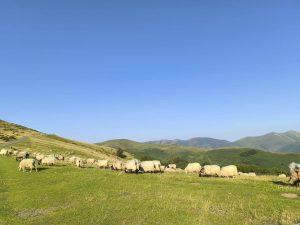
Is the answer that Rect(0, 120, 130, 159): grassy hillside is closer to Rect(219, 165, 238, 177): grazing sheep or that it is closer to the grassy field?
Rect(219, 165, 238, 177): grazing sheep

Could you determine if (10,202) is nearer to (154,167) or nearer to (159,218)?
(159,218)

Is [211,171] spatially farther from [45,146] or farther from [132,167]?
[45,146]

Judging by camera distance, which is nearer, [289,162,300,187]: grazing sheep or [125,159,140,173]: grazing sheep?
[289,162,300,187]: grazing sheep

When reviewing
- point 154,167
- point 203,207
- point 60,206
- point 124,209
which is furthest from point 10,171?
point 203,207

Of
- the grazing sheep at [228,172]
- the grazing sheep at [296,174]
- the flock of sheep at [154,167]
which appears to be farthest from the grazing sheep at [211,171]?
the grazing sheep at [296,174]

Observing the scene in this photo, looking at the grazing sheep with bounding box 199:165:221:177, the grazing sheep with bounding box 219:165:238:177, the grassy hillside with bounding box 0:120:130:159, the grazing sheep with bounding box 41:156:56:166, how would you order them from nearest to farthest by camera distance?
1. the grazing sheep with bounding box 219:165:238:177
2. the grazing sheep with bounding box 199:165:221:177
3. the grazing sheep with bounding box 41:156:56:166
4. the grassy hillside with bounding box 0:120:130:159

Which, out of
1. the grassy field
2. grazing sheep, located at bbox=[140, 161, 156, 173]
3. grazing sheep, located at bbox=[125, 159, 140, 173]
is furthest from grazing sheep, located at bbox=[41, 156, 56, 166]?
the grassy field

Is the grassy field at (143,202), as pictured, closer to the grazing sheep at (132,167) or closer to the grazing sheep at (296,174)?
the grazing sheep at (296,174)

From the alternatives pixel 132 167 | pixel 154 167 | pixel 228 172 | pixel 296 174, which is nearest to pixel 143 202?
pixel 296 174

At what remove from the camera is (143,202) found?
105ft

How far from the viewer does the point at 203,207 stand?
2909 centimetres

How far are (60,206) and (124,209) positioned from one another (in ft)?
22.4

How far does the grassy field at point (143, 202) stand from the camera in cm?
2662

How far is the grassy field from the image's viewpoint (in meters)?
26.6
